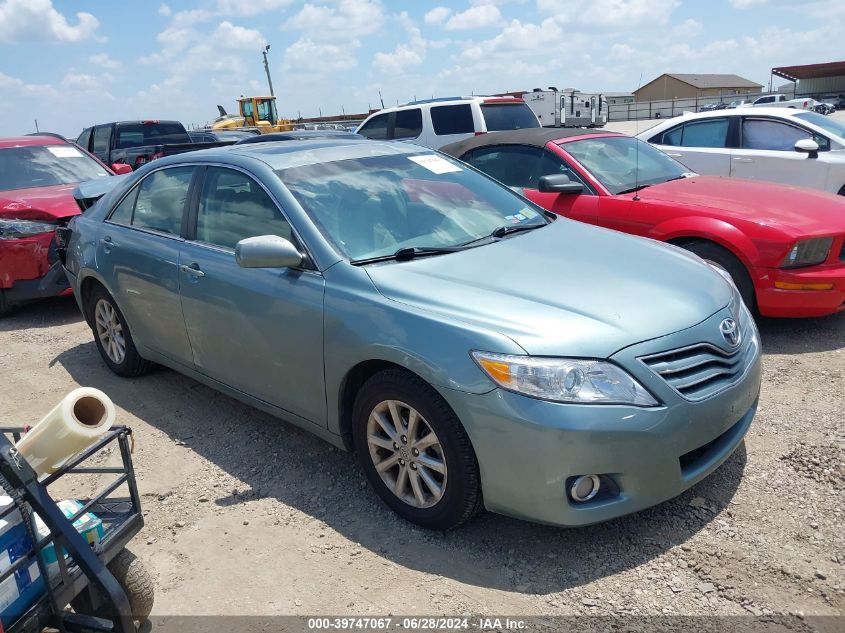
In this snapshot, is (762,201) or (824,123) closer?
(762,201)

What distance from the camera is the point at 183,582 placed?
2.89 meters

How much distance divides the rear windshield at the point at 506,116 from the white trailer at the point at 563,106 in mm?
11400

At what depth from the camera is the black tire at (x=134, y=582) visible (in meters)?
2.50

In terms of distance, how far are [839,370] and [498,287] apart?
287 cm

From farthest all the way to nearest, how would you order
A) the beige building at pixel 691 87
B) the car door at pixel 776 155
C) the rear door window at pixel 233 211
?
the beige building at pixel 691 87 < the car door at pixel 776 155 < the rear door window at pixel 233 211

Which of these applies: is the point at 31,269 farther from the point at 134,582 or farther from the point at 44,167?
the point at 134,582

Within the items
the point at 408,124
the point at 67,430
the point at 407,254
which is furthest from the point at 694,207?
the point at 408,124

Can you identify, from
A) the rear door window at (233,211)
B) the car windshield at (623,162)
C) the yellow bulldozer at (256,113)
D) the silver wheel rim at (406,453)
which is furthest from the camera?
the yellow bulldozer at (256,113)

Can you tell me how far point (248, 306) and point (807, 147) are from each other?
6.78m

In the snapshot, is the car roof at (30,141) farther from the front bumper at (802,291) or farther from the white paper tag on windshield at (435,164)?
the front bumper at (802,291)

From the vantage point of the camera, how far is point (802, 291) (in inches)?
192

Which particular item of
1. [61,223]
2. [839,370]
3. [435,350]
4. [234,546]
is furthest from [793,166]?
[61,223]

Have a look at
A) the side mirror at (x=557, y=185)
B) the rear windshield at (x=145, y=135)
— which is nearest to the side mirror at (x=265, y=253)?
the side mirror at (x=557, y=185)

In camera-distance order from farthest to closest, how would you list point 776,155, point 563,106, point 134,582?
point 563,106
point 776,155
point 134,582
